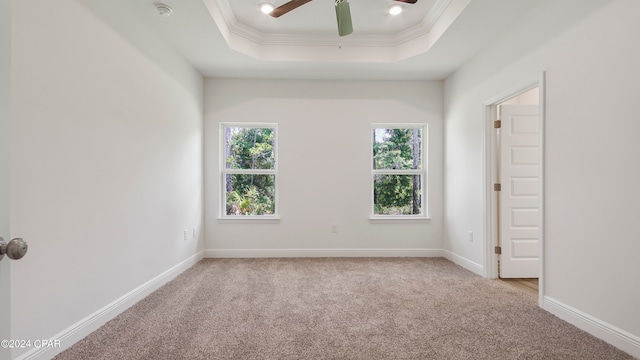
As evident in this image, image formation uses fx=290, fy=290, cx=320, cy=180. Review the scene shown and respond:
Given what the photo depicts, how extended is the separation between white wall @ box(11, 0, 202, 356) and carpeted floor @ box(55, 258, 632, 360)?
A: 0.36m

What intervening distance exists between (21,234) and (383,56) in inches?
139

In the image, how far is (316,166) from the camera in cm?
402

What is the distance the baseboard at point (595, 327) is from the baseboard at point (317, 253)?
177cm

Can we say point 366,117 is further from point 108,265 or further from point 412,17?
point 108,265

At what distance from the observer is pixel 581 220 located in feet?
6.59

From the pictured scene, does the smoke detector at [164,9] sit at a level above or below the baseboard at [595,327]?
above

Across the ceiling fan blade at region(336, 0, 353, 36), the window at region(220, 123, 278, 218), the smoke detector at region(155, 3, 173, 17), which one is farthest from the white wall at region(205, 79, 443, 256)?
the ceiling fan blade at region(336, 0, 353, 36)

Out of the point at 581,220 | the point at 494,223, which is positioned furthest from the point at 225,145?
the point at 581,220

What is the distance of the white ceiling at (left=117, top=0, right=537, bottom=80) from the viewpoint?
2564mm

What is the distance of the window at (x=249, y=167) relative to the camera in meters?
4.08

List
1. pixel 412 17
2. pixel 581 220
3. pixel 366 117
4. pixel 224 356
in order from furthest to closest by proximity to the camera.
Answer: pixel 366 117 < pixel 412 17 < pixel 581 220 < pixel 224 356

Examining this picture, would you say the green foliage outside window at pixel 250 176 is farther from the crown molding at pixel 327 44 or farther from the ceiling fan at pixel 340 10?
the ceiling fan at pixel 340 10

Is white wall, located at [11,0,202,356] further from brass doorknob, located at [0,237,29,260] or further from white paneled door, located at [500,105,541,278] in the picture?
white paneled door, located at [500,105,541,278]

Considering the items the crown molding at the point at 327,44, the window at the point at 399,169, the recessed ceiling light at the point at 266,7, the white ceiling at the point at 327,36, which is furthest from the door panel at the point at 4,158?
the window at the point at 399,169
